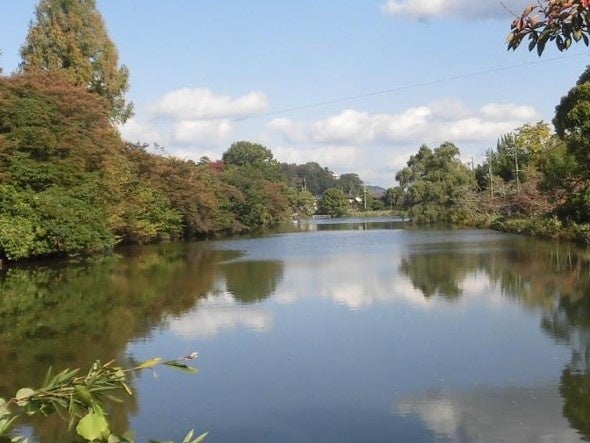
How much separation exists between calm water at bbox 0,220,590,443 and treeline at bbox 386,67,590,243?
7574mm

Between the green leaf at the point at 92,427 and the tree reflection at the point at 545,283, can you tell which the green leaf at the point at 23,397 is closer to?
the green leaf at the point at 92,427

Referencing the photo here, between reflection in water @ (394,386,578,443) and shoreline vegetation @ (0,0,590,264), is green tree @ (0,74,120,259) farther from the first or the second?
reflection in water @ (394,386,578,443)

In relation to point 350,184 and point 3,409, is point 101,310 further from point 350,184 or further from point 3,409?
point 350,184

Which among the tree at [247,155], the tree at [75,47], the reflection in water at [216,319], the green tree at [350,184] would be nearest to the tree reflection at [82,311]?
the reflection in water at [216,319]

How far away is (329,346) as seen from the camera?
9.45 meters

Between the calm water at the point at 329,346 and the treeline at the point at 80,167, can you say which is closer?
the calm water at the point at 329,346

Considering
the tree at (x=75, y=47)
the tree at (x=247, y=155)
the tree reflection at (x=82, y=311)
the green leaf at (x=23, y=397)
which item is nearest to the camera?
the green leaf at (x=23, y=397)

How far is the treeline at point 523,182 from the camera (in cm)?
2548

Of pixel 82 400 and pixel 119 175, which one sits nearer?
pixel 82 400

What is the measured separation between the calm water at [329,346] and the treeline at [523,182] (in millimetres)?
7574

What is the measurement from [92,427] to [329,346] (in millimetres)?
8008

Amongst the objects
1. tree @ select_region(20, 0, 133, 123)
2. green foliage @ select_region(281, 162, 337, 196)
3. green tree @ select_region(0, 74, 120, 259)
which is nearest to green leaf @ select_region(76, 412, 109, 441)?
green tree @ select_region(0, 74, 120, 259)

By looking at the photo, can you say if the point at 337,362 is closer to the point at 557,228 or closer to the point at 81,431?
the point at 81,431

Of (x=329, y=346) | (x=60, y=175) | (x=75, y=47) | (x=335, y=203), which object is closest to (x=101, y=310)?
(x=329, y=346)
